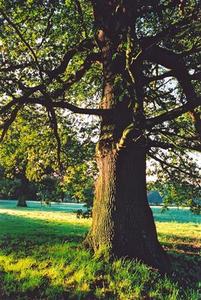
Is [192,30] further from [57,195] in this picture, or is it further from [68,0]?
[57,195]

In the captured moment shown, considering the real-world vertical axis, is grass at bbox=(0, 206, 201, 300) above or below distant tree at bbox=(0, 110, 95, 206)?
below

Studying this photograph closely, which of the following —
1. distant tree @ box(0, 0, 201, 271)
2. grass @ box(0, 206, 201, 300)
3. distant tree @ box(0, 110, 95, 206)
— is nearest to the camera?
grass @ box(0, 206, 201, 300)

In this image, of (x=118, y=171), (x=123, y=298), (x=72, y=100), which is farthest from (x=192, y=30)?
(x=72, y=100)

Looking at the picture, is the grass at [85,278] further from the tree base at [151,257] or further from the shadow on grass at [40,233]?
the shadow on grass at [40,233]

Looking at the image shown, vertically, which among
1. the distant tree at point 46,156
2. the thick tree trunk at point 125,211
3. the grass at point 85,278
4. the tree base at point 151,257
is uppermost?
the distant tree at point 46,156

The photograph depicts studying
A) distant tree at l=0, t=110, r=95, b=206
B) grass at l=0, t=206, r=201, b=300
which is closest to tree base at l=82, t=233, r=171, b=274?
grass at l=0, t=206, r=201, b=300

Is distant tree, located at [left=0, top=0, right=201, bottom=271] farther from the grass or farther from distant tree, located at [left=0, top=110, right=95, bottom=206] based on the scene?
distant tree, located at [left=0, top=110, right=95, bottom=206]

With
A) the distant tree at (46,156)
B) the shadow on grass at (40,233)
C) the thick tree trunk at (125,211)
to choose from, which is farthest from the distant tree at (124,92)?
the shadow on grass at (40,233)

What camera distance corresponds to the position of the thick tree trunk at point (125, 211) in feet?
32.9

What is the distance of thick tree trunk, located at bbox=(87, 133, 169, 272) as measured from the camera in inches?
394

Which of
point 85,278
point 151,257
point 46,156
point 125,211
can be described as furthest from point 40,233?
point 85,278

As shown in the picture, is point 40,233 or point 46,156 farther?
point 40,233

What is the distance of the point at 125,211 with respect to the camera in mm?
10391

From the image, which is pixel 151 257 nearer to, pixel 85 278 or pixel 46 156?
pixel 85 278
